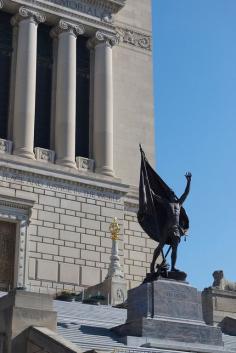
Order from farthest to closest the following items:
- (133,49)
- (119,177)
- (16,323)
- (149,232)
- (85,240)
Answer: (133,49), (119,177), (85,240), (149,232), (16,323)

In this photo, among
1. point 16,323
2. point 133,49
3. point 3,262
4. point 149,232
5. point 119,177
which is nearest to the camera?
point 16,323

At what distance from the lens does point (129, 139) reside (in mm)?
37562

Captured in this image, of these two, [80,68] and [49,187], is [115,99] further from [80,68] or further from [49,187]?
[49,187]

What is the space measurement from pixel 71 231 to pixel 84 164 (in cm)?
381

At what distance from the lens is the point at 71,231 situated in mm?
32719

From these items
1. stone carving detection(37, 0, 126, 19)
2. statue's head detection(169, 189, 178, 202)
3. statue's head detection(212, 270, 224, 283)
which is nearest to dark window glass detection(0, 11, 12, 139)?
stone carving detection(37, 0, 126, 19)

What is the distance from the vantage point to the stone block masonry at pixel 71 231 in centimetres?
3128

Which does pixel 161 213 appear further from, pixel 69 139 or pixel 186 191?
pixel 69 139

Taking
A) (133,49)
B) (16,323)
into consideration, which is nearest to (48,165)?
(133,49)

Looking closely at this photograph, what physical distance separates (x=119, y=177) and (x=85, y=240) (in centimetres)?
481

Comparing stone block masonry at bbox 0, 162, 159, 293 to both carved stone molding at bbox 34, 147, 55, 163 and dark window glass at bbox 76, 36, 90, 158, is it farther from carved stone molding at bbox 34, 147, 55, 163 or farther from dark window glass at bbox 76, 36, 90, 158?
dark window glass at bbox 76, 36, 90, 158

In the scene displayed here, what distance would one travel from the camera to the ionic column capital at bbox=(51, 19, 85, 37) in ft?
119

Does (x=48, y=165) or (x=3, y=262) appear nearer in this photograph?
(x=3, y=262)

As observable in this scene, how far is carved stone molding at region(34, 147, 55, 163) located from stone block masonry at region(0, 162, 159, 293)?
3.48 ft
